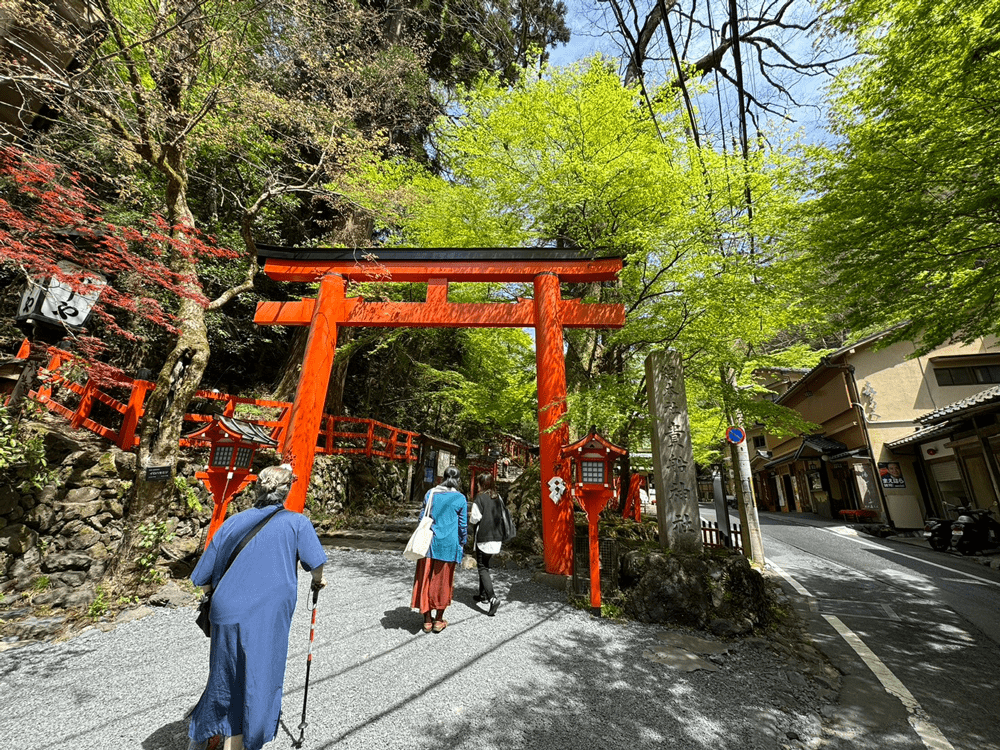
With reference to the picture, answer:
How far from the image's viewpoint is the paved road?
10.6 feet

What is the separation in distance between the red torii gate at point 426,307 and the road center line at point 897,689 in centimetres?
431

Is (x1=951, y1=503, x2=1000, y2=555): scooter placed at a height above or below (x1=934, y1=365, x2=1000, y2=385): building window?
below

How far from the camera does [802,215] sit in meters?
5.62

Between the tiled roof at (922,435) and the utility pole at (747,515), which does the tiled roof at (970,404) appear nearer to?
the tiled roof at (922,435)

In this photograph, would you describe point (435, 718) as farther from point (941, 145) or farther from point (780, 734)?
point (941, 145)

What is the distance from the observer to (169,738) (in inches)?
110

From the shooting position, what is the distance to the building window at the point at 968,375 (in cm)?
1666

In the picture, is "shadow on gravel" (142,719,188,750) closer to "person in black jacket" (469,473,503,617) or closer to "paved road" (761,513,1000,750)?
"person in black jacket" (469,473,503,617)

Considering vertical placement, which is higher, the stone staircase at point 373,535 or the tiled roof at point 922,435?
the tiled roof at point 922,435

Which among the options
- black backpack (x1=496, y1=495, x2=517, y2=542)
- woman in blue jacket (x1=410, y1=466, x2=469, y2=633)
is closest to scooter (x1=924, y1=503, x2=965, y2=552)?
black backpack (x1=496, y1=495, x2=517, y2=542)

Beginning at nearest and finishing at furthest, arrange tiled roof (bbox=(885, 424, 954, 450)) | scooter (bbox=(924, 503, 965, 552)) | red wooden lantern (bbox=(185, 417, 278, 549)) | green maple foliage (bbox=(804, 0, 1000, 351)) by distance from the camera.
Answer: green maple foliage (bbox=(804, 0, 1000, 351)), red wooden lantern (bbox=(185, 417, 278, 549)), scooter (bbox=(924, 503, 965, 552)), tiled roof (bbox=(885, 424, 954, 450))

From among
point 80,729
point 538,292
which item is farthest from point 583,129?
point 80,729

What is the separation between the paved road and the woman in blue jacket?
3660mm

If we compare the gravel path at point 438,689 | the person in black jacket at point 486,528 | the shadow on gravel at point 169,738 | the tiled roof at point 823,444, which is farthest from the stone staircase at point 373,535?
the tiled roof at point 823,444
